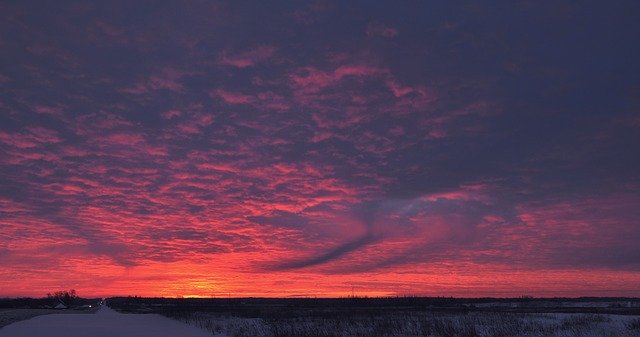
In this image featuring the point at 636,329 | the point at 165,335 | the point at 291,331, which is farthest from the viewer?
the point at 291,331

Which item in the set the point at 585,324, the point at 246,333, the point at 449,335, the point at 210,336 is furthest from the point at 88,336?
the point at 585,324

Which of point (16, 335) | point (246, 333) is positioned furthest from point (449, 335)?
point (16, 335)

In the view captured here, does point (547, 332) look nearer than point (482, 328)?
Yes

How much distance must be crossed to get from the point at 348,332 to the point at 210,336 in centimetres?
873

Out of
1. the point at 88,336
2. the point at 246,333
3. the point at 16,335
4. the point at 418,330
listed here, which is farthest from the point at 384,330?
the point at 16,335

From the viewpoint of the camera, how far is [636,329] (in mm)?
34156

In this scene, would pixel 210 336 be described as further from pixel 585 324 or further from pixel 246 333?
pixel 585 324

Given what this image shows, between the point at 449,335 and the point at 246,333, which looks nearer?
the point at 449,335

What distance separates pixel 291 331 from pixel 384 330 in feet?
19.9

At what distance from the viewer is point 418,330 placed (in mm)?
38125

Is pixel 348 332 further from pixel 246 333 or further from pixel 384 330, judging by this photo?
pixel 246 333

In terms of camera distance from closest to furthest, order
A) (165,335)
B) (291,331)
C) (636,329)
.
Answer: (636,329) < (165,335) < (291,331)

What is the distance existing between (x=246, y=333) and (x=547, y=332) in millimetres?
18638

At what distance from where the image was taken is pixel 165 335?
36.6 metres
